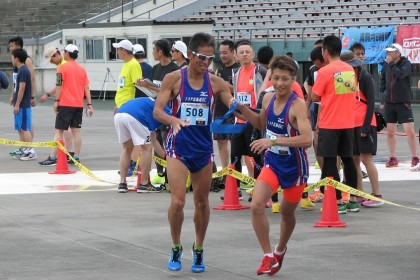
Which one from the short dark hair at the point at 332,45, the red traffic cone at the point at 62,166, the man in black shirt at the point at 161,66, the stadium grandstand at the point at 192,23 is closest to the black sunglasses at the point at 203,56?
the short dark hair at the point at 332,45

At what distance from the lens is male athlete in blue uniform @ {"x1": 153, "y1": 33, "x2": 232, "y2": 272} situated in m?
8.44

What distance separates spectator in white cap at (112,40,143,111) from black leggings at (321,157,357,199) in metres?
4.12

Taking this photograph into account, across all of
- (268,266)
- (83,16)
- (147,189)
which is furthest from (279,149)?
(83,16)

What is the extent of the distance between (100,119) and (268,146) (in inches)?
798

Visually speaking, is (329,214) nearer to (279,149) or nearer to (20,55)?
(279,149)

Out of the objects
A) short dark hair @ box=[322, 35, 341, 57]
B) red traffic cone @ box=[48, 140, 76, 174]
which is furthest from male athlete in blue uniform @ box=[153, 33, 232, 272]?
red traffic cone @ box=[48, 140, 76, 174]

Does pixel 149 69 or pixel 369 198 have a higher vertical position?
pixel 149 69

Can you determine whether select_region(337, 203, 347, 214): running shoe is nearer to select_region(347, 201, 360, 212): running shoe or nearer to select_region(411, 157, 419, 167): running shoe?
select_region(347, 201, 360, 212): running shoe

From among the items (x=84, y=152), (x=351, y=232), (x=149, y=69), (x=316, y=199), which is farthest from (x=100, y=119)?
(x=351, y=232)

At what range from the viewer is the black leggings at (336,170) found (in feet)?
37.4

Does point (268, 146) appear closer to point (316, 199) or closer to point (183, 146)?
point (183, 146)

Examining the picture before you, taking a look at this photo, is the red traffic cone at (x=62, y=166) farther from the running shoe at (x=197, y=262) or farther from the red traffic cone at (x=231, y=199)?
the running shoe at (x=197, y=262)

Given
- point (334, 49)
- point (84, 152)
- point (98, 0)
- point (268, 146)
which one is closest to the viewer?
point (268, 146)

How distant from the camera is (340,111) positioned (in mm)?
11352
